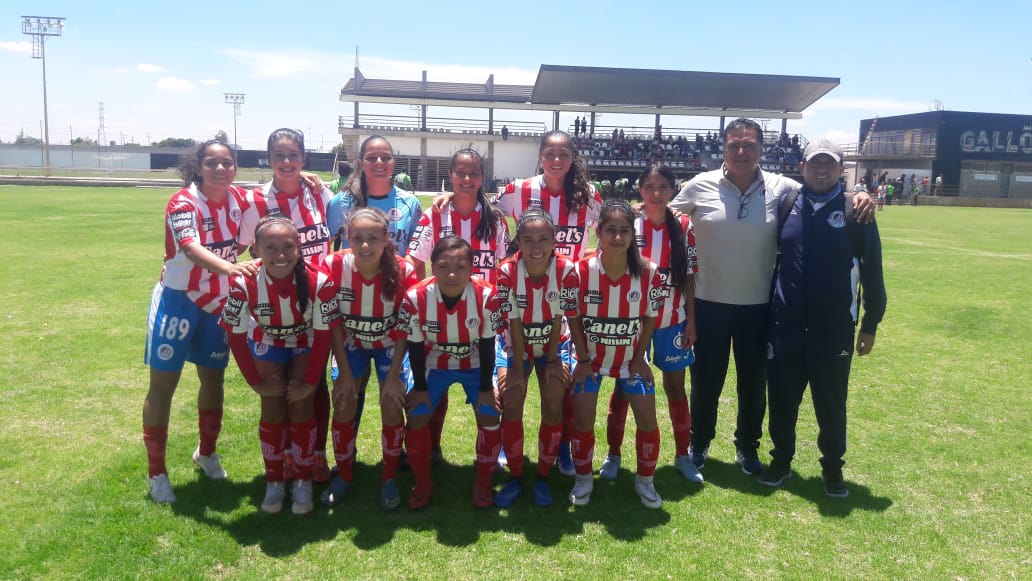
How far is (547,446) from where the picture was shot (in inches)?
148

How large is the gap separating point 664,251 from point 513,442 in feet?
4.69

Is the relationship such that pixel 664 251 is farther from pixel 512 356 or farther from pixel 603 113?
pixel 603 113

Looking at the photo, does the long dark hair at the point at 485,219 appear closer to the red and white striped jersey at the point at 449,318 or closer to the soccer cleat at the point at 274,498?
the red and white striped jersey at the point at 449,318

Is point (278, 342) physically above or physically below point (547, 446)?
above

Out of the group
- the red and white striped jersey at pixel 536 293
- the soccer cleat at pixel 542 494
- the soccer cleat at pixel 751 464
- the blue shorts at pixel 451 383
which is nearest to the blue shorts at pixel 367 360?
the blue shorts at pixel 451 383

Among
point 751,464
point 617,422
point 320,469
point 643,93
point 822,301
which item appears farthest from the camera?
point 643,93

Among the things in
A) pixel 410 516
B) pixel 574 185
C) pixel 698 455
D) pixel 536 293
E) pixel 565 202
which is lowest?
pixel 410 516

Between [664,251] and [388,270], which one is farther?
[664,251]

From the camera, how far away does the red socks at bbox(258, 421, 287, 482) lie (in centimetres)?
357

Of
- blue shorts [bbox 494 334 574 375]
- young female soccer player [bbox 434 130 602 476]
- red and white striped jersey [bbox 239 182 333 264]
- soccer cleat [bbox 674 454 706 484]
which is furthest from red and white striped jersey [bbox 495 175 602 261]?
soccer cleat [bbox 674 454 706 484]

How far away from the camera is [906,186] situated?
4656cm

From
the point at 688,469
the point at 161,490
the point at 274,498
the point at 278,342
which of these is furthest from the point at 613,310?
the point at 161,490

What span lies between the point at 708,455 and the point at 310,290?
9.25ft

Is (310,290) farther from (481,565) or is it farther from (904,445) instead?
(904,445)
